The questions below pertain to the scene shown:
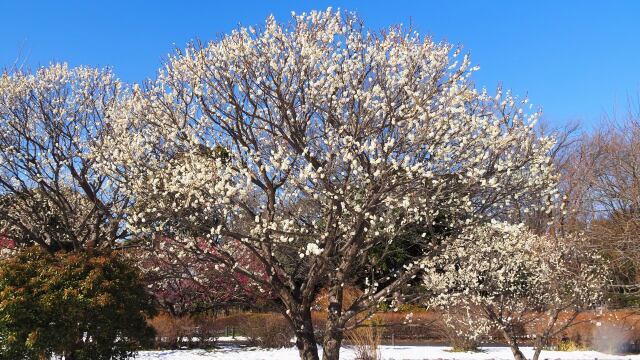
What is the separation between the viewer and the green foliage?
9.23 meters

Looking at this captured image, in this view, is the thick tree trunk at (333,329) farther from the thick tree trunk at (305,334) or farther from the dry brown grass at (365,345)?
the dry brown grass at (365,345)

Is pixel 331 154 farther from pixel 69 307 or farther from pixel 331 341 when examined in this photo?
pixel 69 307

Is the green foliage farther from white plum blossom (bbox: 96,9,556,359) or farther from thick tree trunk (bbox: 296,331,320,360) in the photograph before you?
thick tree trunk (bbox: 296,331,320,360)

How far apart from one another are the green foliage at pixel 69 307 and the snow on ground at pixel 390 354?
17.4 ft

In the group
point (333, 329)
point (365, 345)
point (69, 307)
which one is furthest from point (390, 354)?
point (69, 307)

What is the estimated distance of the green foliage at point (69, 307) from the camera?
923 centimetres

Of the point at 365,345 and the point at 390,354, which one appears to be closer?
the point at 365,345

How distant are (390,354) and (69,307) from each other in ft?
33.5

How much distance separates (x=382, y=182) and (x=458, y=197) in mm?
1634

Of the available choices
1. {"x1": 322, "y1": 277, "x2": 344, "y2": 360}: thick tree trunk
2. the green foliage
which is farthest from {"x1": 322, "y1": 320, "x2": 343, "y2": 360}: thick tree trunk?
the green foliage

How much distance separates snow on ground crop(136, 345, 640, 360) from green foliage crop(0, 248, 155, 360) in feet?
17.4

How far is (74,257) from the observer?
9.94 metres

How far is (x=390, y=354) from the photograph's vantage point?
17.0 m

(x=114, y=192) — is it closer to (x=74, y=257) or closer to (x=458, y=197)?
(x=74, y=257)
